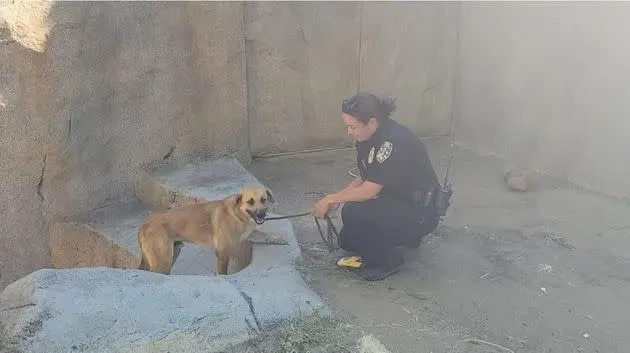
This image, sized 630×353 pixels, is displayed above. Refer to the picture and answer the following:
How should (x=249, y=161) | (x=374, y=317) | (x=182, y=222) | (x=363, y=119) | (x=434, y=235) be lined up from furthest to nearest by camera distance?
(x=249, y=161)
(x=434, y=235)
(x=182, y=222)
(x=363, y=119)
(x=374, y=317)

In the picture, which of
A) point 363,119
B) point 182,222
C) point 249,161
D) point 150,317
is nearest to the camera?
point 150,317

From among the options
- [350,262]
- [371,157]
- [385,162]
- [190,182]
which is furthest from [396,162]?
[190,182]

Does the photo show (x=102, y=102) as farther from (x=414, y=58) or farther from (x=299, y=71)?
(x=414, y=58)

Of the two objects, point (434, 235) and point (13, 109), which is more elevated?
point (13, 109)

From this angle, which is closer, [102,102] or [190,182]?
[102,102]

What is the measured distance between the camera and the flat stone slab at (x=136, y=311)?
127 inches

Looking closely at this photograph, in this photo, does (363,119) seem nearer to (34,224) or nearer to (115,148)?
(115,148)

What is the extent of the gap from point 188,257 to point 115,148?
1.43 meters

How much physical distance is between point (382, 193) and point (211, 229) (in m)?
1.20

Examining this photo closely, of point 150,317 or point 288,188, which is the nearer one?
point 150,317

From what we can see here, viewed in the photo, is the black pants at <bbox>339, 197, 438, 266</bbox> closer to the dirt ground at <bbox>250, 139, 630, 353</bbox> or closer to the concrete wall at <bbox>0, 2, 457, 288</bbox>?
the dirt ground at <bbox>250, 139, 630, 353</bbox>

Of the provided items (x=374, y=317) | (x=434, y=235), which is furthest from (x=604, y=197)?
(x=374, y=317)

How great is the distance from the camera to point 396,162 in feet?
13.9

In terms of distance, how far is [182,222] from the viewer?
15.4 feet
